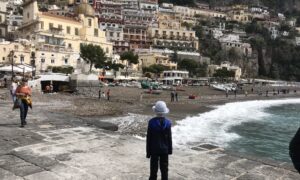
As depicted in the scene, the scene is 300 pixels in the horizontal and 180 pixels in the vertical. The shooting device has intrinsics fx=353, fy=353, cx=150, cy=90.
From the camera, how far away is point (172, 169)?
23.0ft

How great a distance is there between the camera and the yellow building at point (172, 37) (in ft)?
330

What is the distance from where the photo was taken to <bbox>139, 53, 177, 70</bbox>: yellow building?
79.3m

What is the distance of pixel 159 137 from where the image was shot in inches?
217

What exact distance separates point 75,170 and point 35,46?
1904 inches

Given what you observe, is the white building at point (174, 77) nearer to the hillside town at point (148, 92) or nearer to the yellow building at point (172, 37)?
the hillside town at point (148, 92)

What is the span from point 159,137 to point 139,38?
95768mm

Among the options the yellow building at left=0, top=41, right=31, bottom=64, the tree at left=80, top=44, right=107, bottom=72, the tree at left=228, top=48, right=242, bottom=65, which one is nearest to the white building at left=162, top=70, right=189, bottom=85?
the tree at left=80, top=44, right=107, bottom=72

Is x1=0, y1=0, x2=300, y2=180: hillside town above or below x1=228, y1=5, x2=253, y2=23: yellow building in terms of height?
below

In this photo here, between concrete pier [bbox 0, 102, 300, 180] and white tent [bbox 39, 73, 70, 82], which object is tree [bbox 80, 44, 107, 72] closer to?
white tent [bbox 39, 73, 70, 82]

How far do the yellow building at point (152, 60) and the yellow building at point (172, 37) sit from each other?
1670 centimetres

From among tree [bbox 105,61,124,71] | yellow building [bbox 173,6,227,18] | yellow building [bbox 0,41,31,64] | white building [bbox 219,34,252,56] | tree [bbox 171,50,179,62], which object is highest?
yellow building [bbox 173,6,227,18]

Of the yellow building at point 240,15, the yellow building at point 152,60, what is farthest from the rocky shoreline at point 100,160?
the yellow building at point 240,15

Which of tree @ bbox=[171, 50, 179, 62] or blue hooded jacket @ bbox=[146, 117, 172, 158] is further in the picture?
tree @ bbox=[171, 50, 179, 62]

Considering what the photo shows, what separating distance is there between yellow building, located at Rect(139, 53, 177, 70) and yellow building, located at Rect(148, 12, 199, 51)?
1670cm
